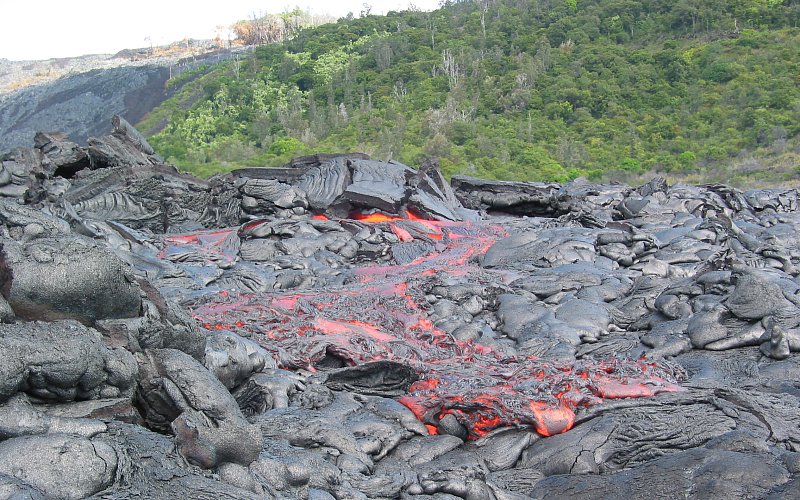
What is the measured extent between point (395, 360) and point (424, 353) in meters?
0.98

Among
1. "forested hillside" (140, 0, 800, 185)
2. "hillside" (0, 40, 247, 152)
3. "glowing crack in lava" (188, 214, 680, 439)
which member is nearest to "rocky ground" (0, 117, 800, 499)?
"glowing crack in lava" (188, 214, 680, 439)

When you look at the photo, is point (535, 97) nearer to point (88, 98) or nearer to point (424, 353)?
point (88, 98)

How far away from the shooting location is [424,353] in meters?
8.65

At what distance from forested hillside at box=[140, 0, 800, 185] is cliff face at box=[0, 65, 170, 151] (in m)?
3.59

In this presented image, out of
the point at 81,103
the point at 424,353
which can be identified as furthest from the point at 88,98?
the point at 424,353

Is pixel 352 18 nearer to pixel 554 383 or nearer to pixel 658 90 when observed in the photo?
pixel 658 90

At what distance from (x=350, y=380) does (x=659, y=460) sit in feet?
9.49

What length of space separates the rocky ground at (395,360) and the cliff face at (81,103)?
134 feet

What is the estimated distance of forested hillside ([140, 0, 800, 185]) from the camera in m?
36.5

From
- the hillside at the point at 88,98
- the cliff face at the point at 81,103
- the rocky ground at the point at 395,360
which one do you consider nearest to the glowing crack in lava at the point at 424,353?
the rocky ground at the point at 395,360

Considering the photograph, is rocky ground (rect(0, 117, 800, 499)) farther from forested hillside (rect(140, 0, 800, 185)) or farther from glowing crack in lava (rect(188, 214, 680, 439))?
forested hillside (rect(140, 0, 800, 185))

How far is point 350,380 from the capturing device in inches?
289

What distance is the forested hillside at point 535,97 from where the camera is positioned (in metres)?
36.5

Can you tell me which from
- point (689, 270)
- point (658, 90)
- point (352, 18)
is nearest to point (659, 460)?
point (689, 270)
